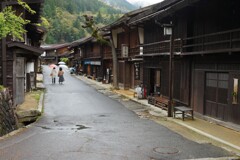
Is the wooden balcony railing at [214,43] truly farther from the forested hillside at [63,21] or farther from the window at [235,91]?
the forested hillside at [63,21]

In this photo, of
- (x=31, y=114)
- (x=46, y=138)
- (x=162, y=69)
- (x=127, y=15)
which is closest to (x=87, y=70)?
(x=127, y=15)

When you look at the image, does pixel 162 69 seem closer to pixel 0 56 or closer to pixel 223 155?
pixel 0 56

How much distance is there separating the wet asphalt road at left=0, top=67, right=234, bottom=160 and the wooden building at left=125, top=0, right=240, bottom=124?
2946mm

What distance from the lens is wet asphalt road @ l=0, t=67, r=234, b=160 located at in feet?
30.9

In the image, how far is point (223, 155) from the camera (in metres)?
9.52

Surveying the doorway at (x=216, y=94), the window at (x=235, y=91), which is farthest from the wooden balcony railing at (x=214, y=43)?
the window at (x=235, y=91)

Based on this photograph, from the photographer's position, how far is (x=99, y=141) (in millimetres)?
11172

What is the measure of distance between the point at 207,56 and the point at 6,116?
9913mm

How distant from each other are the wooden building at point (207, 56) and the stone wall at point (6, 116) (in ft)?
27.1

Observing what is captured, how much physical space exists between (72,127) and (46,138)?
7.78 ft

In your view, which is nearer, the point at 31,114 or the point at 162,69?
the point at 31,114

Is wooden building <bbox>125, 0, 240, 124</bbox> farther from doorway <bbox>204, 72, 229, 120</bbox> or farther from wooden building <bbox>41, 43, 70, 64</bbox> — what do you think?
wooden building <bbox>41, 43, 70, 64</bbox>

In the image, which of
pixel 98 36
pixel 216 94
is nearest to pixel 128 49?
pixel 98 36

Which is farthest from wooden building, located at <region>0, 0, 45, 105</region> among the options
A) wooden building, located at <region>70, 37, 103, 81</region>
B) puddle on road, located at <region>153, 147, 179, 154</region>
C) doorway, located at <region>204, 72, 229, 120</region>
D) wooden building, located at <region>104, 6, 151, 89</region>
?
wooden building, located at <region>70, 37, 103, 81</region>
